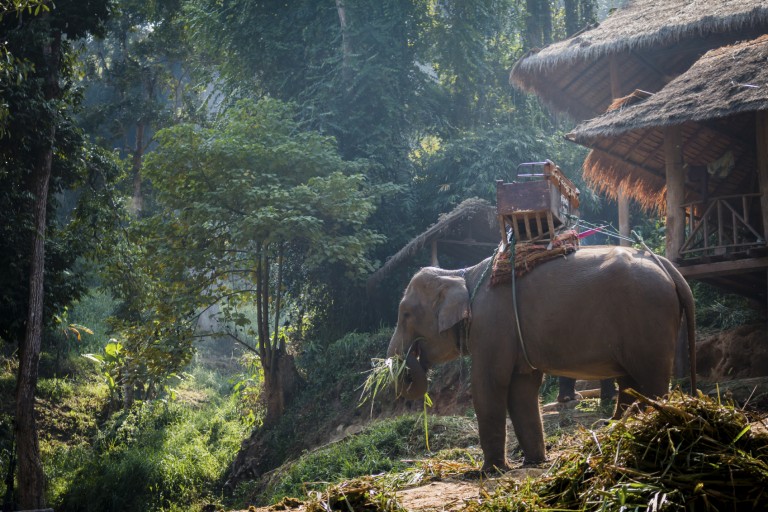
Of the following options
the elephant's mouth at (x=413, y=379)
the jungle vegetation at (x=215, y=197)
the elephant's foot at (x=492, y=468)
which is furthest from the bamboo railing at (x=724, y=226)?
the elephant's foot at (x=492, y=468)

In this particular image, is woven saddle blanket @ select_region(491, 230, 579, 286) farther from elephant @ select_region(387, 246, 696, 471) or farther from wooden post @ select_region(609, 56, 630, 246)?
wooden post @ select_region(609, 56, 630, 246)

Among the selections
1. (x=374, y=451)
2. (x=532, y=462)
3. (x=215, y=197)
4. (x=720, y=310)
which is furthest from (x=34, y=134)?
(x=720, y=310)

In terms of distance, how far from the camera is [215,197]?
15383 millimetres

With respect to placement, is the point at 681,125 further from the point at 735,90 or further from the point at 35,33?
the point at 35,33

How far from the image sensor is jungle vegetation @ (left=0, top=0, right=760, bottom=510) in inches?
480

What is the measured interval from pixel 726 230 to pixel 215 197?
8.30 metres

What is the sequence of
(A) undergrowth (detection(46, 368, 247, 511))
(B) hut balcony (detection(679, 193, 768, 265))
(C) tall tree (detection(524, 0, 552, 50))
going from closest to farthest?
(B) hut balcony (detection(679, 193, 768, 265)) → (A) undergrowth (detection(46, 368, 247, 511)) → (C) tall tree (detection(524, 0, 552, 50))

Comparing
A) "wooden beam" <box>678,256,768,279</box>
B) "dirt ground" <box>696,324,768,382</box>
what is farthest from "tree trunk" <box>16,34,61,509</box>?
"dirt ground" <box>696,324,768,382</box>

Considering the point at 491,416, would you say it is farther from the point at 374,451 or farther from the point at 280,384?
the point at 280,384

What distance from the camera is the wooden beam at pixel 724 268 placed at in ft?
34.0

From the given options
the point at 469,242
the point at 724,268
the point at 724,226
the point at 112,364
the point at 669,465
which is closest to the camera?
the point at 669,465

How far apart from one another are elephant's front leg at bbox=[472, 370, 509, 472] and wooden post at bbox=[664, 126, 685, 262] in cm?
513

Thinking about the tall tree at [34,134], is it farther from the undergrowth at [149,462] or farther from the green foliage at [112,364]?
the green foliage at [112,364]

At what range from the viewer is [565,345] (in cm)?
680
